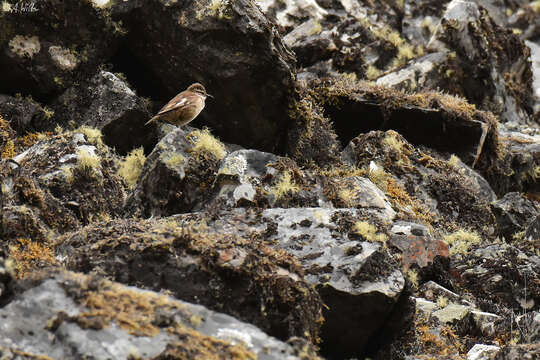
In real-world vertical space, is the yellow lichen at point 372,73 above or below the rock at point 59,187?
below

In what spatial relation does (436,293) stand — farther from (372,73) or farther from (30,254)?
(372,73)

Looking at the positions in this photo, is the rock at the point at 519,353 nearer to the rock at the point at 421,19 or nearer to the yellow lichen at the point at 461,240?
the yellow lichen at the point at 461,240

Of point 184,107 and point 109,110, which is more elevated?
point 109,110

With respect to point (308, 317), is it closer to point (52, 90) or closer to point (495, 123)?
point (52, 90)

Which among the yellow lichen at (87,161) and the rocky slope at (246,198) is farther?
the yellow lichen at (87,161)

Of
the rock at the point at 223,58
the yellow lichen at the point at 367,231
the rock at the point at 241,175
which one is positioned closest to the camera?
the yellow lichen at the point at 367,231

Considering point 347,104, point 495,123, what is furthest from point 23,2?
point 495,123

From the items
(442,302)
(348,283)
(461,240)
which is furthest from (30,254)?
(461,240)

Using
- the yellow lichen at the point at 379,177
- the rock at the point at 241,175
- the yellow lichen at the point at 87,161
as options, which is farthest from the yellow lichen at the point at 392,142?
the yellow lichen at the point at 87,161
